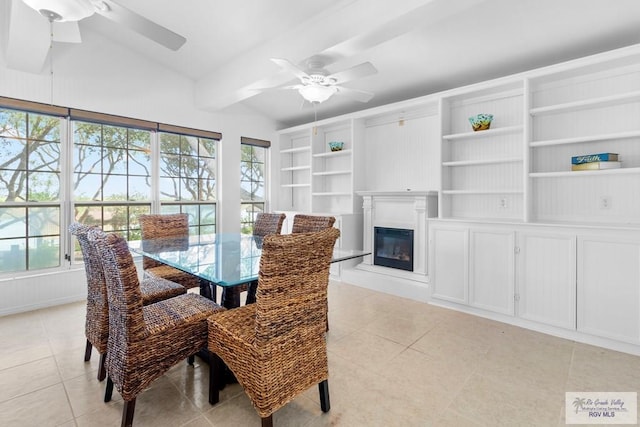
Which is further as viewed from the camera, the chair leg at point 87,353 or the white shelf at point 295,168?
the white shelf at point 295,168

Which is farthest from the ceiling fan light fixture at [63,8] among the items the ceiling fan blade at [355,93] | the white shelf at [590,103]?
the white shelf at [590,103]

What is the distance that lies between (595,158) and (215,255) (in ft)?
11.4

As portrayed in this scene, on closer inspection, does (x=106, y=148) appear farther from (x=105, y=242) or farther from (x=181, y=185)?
(x=105, y=242)

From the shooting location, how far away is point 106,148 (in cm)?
410

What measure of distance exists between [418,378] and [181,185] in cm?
403

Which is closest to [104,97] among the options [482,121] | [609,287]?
[482,121]

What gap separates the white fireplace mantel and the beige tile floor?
1121 millimetres

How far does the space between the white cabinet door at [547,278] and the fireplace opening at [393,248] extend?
137 cm

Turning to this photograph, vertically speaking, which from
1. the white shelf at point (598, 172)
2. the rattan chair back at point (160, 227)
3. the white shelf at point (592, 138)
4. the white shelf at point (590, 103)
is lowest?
the rattan chair back at point (160, 227)

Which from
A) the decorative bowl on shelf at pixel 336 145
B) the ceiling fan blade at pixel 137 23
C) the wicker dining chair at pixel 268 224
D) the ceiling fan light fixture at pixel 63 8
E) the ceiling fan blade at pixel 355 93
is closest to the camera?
the ceiling fan light fixture at pixel 63 8

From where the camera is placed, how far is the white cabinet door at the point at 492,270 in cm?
320

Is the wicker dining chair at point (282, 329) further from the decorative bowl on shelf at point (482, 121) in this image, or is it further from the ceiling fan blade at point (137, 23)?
the decorative bowl on shelf at point (482, 121)

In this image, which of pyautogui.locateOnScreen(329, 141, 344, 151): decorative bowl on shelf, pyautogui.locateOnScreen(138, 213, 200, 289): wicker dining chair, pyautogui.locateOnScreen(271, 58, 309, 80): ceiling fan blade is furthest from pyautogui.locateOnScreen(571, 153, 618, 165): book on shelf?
pyautogui.locateOnScreen(138, 213, 200, 289): wicker dining chair

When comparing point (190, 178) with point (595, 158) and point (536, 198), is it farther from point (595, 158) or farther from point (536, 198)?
point (595, 158)
